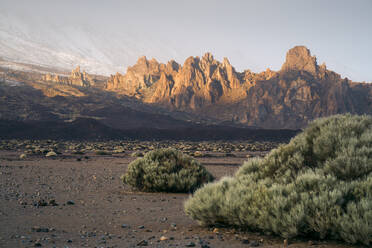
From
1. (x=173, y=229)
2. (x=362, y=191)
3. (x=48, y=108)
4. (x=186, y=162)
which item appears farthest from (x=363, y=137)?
(x=48, y=108)

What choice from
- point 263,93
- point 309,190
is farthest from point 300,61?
point 309,190

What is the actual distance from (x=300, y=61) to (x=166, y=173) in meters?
170

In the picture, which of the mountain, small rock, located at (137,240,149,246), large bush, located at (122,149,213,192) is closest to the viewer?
small rock, located at (137,240,149,246)

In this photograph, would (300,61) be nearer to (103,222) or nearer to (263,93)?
(263,93)

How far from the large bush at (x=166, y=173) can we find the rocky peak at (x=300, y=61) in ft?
524

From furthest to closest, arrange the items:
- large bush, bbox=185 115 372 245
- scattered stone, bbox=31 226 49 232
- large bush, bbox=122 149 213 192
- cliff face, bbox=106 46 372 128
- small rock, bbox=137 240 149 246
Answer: cliff face, bbox=106 46 372 128, large bush, bbox=122 149 213 192, scattered stone, bbox=31 226 49 232, small rock, bbox=137 240 149 246, large bush, bbox=185 115 372 245

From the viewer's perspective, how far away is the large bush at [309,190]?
5.34m

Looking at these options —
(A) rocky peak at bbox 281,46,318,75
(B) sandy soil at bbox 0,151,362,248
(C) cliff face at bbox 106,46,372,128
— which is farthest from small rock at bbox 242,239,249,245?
(A) rocky peak at bbox 281,46,318,75

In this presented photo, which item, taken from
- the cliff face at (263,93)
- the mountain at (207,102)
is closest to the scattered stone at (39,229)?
the mountain at (207,102)

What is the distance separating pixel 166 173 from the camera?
1302 centimetres

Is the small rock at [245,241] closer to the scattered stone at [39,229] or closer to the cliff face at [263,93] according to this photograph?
the scattered stone at [39,229]

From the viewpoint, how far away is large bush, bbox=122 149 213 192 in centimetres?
1291

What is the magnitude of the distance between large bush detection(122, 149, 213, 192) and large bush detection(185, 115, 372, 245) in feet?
18.1

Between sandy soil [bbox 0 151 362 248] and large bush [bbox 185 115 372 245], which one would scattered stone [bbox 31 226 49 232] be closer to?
sandy soil [bbox 0 151 362 248]
